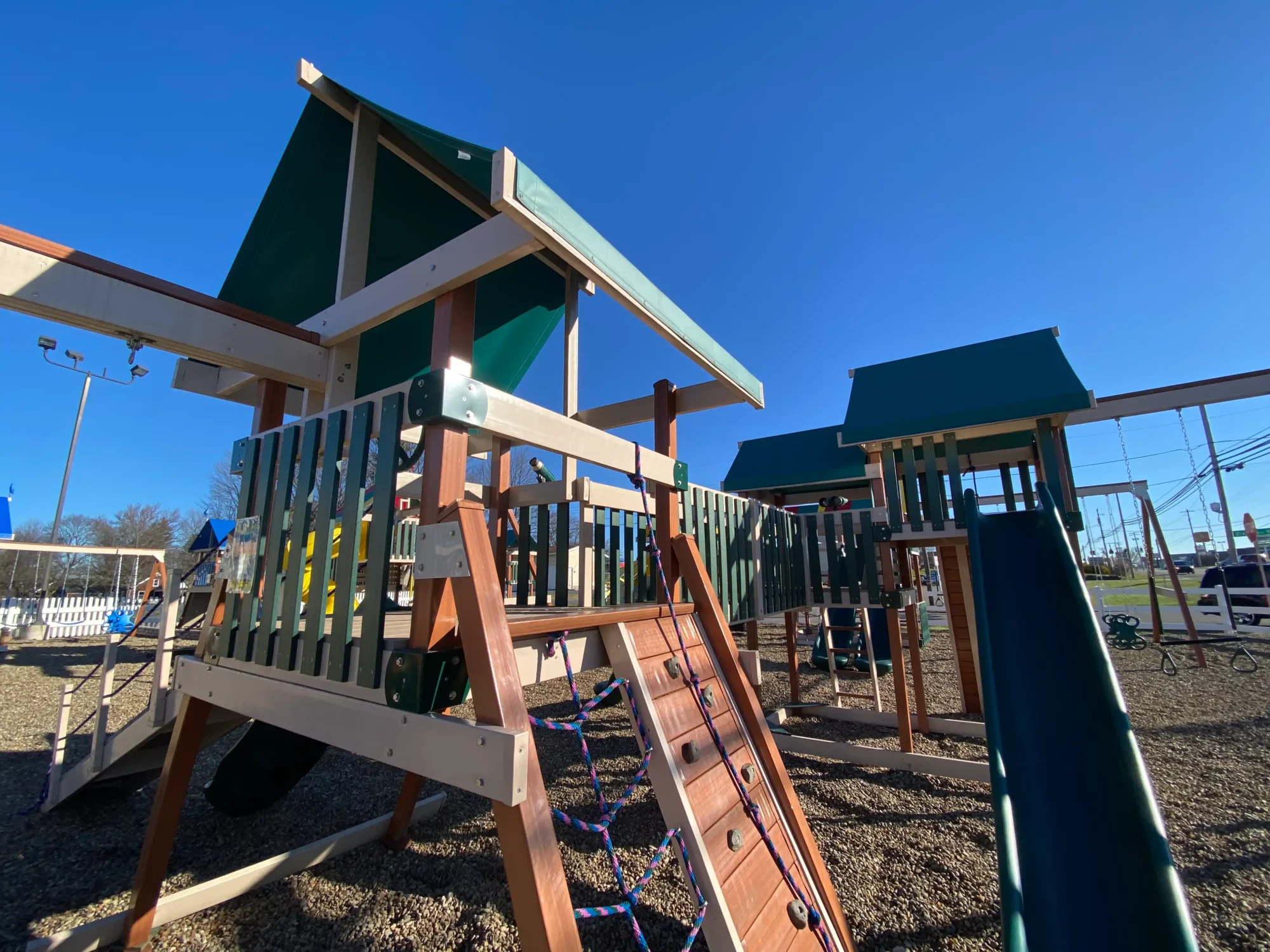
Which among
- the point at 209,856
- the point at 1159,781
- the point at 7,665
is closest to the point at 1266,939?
the point at 1159,781

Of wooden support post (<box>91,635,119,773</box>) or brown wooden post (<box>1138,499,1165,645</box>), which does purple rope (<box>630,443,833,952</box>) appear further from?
brown wooden post (<box>1138,499,1165,645</box>)

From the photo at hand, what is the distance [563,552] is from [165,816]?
231 cm

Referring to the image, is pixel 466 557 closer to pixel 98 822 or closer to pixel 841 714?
pixel 98 822

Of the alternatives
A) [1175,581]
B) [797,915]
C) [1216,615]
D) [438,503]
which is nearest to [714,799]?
[797,915]

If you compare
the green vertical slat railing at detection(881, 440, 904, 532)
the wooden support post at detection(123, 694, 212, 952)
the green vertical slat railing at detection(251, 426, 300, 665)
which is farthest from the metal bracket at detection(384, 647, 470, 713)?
the green vertical slat railing at detection(881, 440, 904, 532)

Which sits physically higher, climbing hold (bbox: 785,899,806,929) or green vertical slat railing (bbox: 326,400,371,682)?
green vertical slat railing (bbox: 326,400,371,682)

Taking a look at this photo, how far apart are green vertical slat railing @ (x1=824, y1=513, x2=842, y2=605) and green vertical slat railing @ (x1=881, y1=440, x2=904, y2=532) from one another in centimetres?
62

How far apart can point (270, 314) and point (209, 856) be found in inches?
157

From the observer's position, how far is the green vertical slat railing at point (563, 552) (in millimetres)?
3451

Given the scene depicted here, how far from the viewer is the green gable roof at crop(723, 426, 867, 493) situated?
1041 cm

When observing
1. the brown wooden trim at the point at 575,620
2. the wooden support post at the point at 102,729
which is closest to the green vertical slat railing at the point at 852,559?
the brown wooden trim at the point at 575,620

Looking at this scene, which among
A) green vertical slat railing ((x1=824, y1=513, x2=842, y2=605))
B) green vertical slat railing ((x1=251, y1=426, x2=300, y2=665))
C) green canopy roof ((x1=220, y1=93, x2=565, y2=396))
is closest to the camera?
green vertical slat railing ((x1=251, y1=426, x2=300, y2=665))

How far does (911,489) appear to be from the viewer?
5.98m

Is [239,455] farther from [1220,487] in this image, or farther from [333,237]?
[1220,487]
